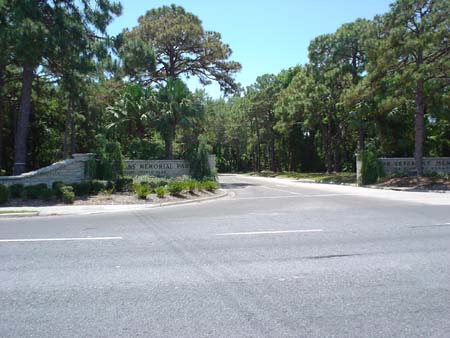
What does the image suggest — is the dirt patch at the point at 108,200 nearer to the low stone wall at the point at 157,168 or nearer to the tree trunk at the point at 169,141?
the low stone wall at the point at 157,168

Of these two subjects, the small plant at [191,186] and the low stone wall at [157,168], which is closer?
the small plant at [191,186]

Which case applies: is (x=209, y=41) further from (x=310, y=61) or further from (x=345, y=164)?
(x=345, y=164)

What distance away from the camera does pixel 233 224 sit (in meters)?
11.1

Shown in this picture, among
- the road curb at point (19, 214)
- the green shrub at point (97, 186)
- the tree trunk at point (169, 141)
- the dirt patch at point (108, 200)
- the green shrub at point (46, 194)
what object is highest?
the tree trunk at point (169, 141)

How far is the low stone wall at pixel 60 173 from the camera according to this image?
62.8ft

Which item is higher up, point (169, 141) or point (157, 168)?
point (169, 141)

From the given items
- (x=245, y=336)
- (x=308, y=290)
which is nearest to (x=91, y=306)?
(x=245, y=336)

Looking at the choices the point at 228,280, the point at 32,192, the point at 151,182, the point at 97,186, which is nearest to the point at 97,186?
the point at 97,186

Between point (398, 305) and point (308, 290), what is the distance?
1082 mm

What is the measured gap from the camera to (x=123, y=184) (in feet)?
65.2

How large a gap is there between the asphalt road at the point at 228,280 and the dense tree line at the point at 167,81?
38.2 feet

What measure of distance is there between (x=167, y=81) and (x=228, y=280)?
2288 centimetres

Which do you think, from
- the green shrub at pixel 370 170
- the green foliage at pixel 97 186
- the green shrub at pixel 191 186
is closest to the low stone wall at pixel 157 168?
the green shrub at pixel 191 186

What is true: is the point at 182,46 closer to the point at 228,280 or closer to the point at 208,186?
the point at 208,186
